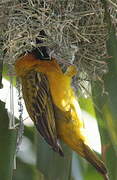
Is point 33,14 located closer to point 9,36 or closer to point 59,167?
point 9,36

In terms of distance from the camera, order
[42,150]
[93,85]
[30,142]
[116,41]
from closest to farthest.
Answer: [116,41] < [42,150] < [93,85] < [30,142]

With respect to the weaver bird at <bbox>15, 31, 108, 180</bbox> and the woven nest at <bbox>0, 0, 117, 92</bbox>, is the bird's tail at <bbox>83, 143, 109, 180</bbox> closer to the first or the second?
the weaver bird at <bbox>15, 31, 108, 180</bbox>

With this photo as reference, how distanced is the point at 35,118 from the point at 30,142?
38 cm

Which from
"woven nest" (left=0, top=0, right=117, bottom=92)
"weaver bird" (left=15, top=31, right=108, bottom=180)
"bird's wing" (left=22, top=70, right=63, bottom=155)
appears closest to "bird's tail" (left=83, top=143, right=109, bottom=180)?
"weaver bird" (left=15, top=31, right=108, bottom=180)

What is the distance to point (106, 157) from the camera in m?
1.30

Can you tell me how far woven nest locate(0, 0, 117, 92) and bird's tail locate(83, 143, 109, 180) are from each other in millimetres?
287

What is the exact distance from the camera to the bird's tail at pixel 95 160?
132 centimetres

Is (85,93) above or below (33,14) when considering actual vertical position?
below

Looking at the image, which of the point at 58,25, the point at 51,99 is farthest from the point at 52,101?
the point at 58,25

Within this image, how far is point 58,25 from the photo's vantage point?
4.85 feet

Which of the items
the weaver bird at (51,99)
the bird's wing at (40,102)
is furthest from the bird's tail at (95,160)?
the bird's wing at (40,102)

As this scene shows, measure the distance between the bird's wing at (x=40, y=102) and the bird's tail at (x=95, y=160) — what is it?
12 cm

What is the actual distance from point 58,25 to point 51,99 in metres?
0.35

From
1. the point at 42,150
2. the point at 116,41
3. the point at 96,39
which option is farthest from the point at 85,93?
the point at 116,41
